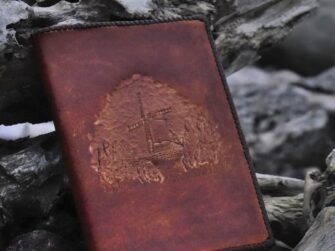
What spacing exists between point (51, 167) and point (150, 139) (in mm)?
281

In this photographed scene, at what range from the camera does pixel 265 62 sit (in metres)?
4.88

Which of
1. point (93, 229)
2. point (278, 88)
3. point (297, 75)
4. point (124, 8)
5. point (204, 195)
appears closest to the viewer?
point (93, 229)

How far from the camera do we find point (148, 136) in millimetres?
1821

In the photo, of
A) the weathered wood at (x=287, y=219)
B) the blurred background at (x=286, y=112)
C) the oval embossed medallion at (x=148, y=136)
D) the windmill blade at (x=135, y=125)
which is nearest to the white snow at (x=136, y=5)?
the oval embossed medallion at (x=148, y=136)

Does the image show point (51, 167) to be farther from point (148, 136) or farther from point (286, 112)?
point (286, 112)

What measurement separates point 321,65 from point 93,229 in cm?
348

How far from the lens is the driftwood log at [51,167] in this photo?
1806 mm

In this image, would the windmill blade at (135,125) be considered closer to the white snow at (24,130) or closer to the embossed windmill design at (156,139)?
the embossed windmill design at (156,139)

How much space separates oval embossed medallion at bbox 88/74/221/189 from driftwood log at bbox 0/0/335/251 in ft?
0.70

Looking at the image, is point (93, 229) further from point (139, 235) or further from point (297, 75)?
point (297, 75)

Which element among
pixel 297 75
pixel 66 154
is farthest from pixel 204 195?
pixel 297 75

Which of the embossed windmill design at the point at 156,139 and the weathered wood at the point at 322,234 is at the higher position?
the embossed windmill design at the point at 156,139

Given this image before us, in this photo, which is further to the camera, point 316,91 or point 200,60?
point 316,91

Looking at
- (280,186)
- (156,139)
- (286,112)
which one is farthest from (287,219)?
(286,112)
